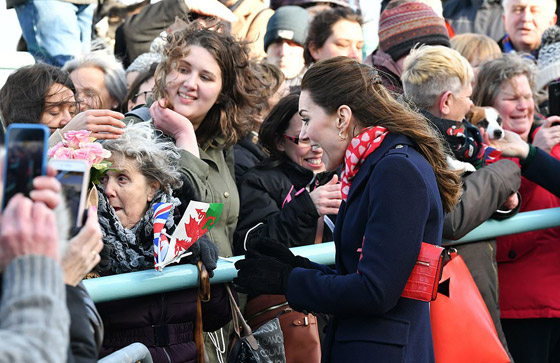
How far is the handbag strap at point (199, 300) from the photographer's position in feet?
10.2

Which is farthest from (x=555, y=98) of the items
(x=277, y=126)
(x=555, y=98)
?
(x=277, y=126)

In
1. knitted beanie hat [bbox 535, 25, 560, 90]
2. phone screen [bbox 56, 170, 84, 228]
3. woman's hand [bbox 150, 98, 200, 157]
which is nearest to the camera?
phone screen [bbox 56, 170, 84, 228]

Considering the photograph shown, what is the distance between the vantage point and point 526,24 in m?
6.50

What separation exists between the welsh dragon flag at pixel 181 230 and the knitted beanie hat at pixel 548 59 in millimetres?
3548

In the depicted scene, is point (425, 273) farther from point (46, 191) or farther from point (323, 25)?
point (323, 25)

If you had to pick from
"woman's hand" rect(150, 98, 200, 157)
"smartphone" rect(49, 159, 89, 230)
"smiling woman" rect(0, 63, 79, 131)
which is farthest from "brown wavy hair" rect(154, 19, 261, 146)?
"smartphone" rect(49, 159, 89, 230)

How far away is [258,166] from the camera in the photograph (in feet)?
13.9

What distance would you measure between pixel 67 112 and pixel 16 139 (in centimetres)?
198

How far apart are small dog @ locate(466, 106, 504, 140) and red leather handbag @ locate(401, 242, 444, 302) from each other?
190 cm

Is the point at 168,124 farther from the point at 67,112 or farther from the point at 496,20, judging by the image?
the point at 496,20

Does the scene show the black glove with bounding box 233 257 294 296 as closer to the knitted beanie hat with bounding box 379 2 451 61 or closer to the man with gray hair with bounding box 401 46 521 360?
the man with gray hair with bounding box 401 46 521 360

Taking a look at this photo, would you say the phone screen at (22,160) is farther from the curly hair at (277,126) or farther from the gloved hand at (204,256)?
the curly hair at (277,126)

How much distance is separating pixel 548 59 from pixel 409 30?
1.33m

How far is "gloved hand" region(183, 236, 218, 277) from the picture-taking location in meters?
3.15
